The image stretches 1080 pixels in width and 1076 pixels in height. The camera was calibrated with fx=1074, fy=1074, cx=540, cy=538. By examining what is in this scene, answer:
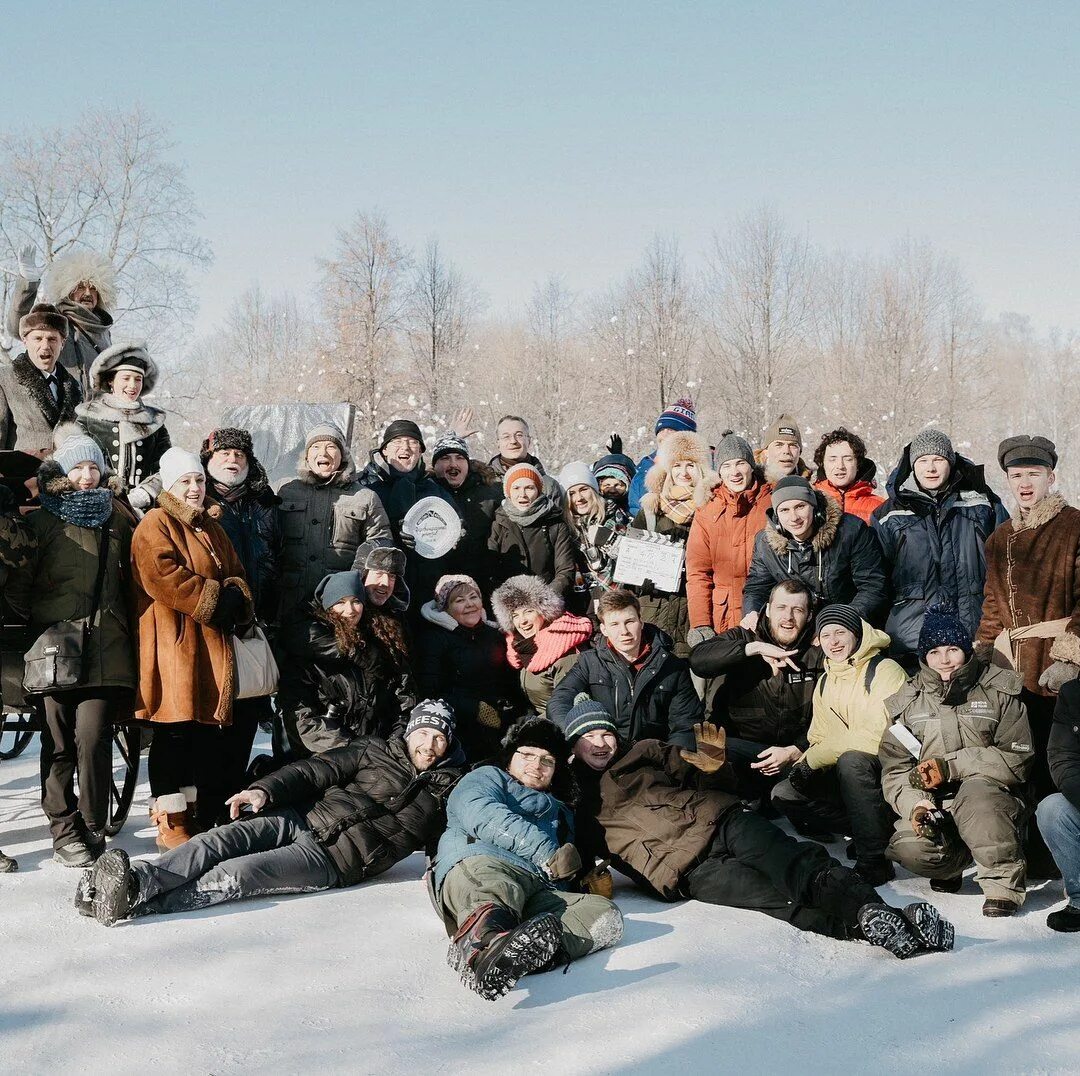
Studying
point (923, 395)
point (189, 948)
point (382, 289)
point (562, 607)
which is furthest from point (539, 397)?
point (189, 948)

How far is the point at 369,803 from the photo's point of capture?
4840mm

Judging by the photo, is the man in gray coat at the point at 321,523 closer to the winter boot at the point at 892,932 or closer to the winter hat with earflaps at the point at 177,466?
the winter hat with earflaps at the point at 177,466

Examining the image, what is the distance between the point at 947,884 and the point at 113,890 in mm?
3504

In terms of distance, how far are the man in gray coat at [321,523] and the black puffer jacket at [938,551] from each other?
2.84m

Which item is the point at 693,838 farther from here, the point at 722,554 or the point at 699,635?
the point at 722,554

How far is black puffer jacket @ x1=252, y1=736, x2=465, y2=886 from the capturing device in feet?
15.7

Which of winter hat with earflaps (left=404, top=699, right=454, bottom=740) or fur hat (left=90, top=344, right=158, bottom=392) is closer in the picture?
winter hat with earflaps (left=404, top=699, right=454, bottom=740)

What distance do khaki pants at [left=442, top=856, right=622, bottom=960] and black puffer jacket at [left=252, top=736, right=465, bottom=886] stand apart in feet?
2.17

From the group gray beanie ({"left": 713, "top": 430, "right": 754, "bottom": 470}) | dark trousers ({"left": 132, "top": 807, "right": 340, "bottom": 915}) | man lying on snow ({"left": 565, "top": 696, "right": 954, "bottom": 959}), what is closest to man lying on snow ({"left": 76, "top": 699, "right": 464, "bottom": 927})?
dark trousers ({"left": 132, "top": 807, "right": 340, "bottom": 915})

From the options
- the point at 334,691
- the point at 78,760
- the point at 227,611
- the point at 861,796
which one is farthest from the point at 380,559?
the point at 861,796

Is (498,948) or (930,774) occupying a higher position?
(930,774)

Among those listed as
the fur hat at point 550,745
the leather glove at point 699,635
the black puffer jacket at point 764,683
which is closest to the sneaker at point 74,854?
the fur hat at point 550,745

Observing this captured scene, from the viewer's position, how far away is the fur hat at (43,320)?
5785 mm

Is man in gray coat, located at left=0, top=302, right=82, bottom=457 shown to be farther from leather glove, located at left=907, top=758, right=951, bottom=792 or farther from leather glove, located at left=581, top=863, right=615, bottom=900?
leather glove, located at left=907, top=758, right=951, bottom=792
